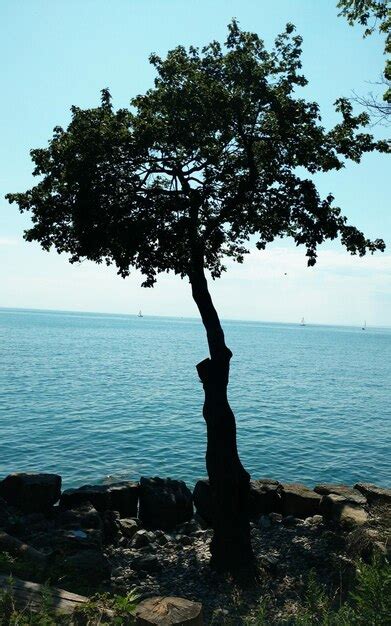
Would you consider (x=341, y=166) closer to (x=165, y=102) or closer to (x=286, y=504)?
(x=165, y=102)

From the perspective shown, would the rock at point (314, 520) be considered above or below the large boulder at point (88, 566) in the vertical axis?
below

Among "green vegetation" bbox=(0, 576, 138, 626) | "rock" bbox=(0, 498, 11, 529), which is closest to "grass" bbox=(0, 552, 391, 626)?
"green vegetation" bbox=(0, 576, 138, 626)

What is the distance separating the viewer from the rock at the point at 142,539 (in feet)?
52.0

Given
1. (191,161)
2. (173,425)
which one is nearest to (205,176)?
(191,161)

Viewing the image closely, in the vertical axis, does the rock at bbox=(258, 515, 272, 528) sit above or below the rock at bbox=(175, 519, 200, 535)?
above

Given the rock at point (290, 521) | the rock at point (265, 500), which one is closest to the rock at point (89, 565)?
the rock at point (290, 521)

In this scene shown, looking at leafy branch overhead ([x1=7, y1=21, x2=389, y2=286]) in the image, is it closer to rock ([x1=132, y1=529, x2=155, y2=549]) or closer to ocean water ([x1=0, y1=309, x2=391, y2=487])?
rock ([x1=132, y1=529, x2=155, y2=549])

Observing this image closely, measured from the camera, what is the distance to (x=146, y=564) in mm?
13664

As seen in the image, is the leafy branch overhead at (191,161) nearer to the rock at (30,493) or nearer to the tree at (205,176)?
the tree at (205,176)

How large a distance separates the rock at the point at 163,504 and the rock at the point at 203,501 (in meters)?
0.30

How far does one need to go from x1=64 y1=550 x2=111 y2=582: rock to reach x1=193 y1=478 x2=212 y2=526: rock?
705cm

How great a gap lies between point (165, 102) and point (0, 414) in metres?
33.6

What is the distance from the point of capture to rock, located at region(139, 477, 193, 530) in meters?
18.3

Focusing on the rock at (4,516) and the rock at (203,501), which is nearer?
the rock at (4,516)
